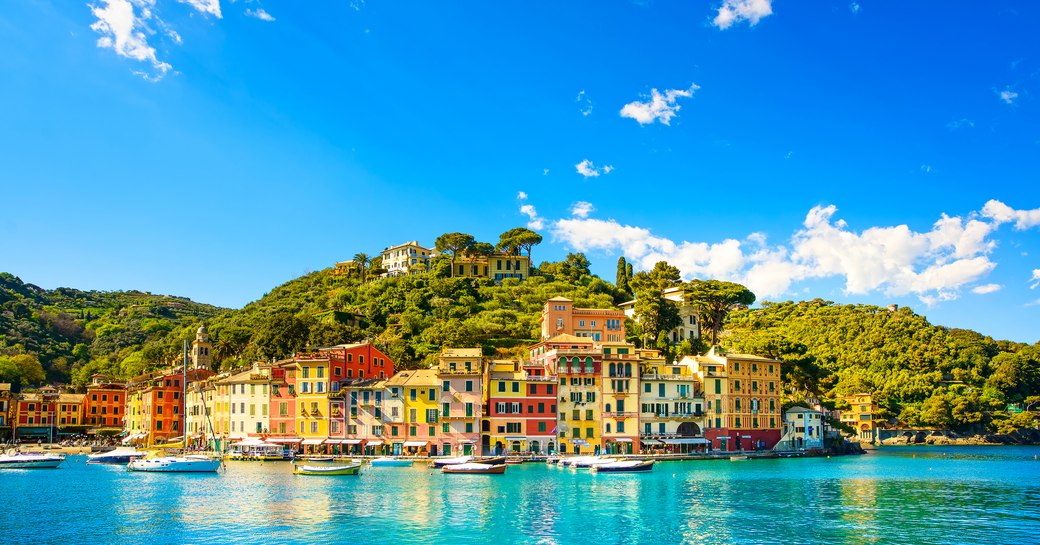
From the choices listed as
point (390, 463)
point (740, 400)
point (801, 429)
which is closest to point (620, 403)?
point (740, 400)

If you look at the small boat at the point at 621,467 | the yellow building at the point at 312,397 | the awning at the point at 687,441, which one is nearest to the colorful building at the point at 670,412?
the awning at the point at 687,441

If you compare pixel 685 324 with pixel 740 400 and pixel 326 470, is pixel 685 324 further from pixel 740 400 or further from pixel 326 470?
pixel 326 470

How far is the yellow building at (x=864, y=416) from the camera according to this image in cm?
Answer: 11706

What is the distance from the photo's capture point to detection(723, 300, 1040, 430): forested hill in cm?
11800

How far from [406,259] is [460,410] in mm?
60732

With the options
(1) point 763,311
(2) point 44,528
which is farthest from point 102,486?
(1) point 763,311

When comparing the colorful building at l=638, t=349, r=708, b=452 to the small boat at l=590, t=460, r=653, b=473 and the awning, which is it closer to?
the awning

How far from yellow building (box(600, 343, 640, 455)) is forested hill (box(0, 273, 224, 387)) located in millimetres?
63535

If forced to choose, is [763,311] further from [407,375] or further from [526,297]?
[407,375]

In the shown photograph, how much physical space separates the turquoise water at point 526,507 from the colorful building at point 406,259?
212 feet

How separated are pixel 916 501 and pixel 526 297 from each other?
65894 millimetres

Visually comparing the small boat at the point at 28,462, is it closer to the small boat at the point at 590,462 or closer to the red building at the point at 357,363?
the red building at the point at 357,363

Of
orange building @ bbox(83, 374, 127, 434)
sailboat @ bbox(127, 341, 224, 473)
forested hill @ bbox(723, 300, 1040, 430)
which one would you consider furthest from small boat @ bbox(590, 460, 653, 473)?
orange building @ bbox(83, 374, 127, 434)

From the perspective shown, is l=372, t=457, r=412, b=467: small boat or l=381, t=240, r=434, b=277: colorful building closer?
l=372, t=457, r=412, b=467: small boat
